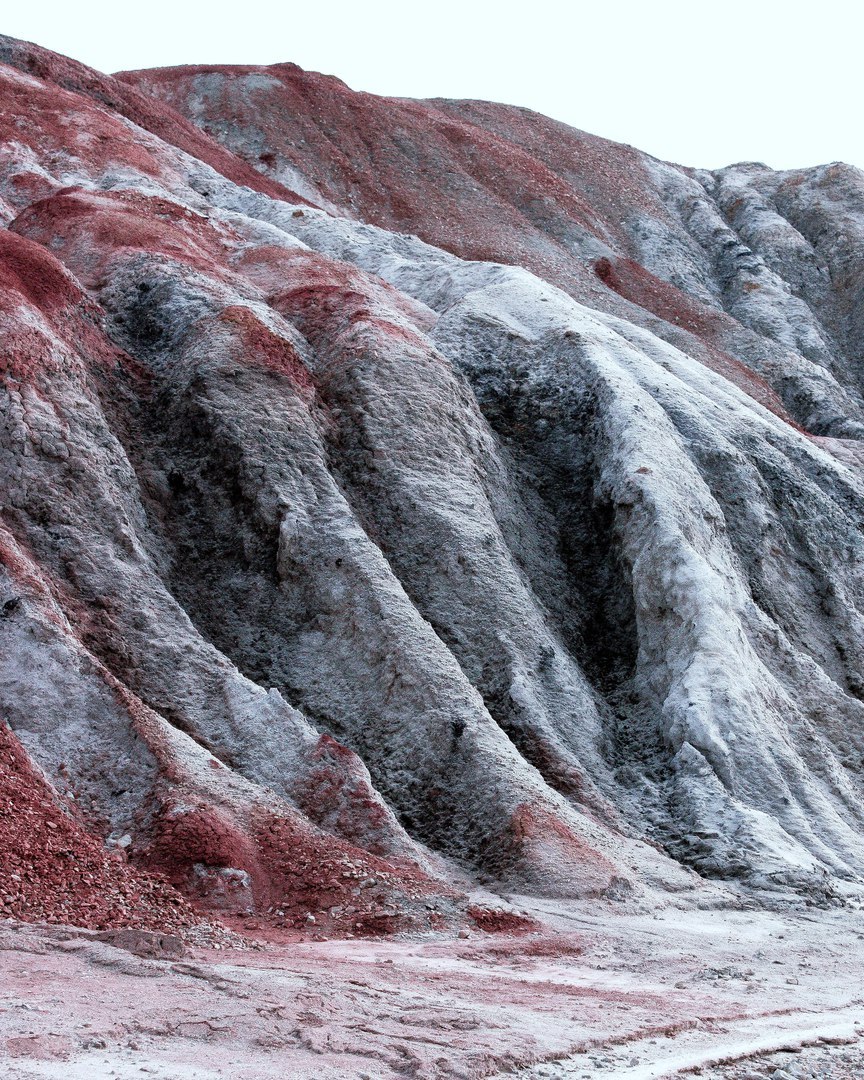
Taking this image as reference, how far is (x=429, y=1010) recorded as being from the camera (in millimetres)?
12266

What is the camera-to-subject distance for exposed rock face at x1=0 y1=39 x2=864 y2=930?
18.4 m

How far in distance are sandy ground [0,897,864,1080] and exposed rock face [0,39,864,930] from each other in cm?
212

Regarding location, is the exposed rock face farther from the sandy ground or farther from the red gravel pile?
the sandy ground

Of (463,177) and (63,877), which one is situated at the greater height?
(463,177)

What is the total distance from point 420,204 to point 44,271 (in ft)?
102

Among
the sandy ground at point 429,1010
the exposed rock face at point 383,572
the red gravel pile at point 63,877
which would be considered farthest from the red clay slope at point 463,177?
the red gravel pile at point 63,877

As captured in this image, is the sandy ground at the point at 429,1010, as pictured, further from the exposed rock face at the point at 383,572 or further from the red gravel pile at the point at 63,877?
the exposed rock face at the point at 383,572

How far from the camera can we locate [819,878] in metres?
21.1

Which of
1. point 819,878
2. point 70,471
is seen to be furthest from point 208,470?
point 819,878

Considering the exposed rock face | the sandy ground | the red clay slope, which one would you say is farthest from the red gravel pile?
the red clay slope

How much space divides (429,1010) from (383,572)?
38.6 feet

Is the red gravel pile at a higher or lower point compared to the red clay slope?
lower

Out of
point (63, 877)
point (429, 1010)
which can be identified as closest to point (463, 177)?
point (63, 877)

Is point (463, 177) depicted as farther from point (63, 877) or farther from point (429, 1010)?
point (429, 1010)
